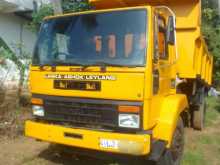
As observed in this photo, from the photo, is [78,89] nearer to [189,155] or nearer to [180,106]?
[180,106]

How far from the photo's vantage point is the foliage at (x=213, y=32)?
1498 centimetres

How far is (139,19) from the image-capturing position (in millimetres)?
4566

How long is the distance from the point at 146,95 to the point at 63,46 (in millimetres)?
1491

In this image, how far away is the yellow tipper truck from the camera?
438 cm

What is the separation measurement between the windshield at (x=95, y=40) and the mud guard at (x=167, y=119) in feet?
2.93

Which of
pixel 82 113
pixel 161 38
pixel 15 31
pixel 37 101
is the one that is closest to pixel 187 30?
pixel 161 38

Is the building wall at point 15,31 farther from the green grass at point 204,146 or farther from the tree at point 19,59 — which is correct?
the green grass at point 204,146

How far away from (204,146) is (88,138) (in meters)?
3.12

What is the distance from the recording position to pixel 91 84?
461cm

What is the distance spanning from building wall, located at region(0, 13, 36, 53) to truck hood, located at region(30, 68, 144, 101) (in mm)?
6011

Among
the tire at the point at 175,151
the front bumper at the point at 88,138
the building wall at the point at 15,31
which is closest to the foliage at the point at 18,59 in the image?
the building wall at the point at 15,31

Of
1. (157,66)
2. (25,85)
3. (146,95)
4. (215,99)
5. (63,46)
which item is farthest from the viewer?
(215,99)

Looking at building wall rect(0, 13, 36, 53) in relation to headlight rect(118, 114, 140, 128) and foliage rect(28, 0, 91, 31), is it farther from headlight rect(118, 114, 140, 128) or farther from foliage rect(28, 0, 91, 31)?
headlight rect(118, 114, 140, 128)

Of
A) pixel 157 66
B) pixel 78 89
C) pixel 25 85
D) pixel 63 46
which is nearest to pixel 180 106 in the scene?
pixel 157 66
